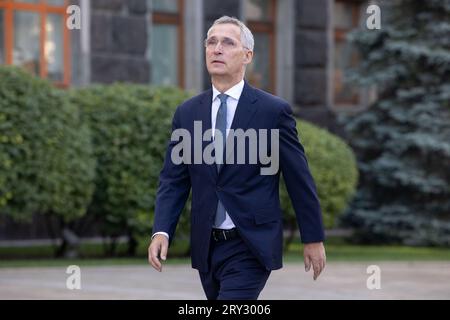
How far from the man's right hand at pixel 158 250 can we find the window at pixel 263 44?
1514 centimetres

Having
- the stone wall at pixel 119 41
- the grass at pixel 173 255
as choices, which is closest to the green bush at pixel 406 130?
the grass at pixel 173 255

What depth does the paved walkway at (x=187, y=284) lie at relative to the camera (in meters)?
11.4

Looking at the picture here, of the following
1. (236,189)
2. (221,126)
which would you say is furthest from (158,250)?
(221,126)

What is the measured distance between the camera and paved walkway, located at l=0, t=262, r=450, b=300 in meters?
11.4

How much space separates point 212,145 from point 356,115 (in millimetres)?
14305

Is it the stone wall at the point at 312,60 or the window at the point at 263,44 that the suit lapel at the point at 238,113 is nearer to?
the window at the point at 263,44

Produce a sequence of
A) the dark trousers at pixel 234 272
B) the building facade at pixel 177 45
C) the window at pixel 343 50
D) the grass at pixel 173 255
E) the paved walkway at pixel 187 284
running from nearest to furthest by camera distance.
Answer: the dark trousers at pixel 234 272, the paved walkway at pixel 187 284, the grass at pixel 173 255, the building facade at pixel 177 45, the window at pixel 343 50

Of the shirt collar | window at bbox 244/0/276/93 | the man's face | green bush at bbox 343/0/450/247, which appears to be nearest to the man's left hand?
the shirt collar

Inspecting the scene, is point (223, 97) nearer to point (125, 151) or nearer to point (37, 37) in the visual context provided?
point (125, 151)

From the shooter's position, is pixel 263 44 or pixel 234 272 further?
pixel 263 44

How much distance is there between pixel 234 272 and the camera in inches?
248

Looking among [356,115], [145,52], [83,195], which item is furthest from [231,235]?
[356,115]

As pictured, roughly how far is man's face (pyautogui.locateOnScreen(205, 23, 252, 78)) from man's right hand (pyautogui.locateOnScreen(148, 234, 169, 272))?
0.93m

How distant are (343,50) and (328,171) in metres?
6.52
